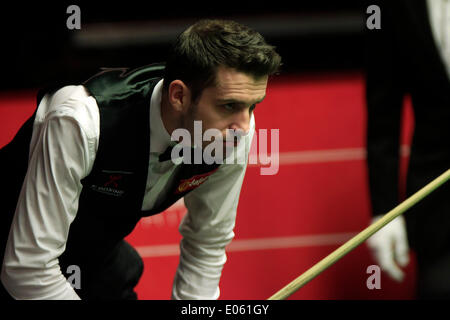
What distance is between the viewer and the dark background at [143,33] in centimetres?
308

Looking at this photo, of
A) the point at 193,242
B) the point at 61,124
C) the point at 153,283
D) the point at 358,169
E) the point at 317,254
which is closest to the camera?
the point at 61,124

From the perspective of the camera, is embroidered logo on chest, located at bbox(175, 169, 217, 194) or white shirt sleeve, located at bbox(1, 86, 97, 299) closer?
white shirt sleeve, located at bbox(1, 86, 97, 299)

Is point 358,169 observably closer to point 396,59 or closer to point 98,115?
point 396,59

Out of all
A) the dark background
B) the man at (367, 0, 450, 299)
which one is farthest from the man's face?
the dark background

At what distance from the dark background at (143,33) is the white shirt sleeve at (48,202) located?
173cm

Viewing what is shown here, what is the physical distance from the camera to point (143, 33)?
10.9ft

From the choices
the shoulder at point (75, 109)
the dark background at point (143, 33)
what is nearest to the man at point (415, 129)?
the shoulder at point (75, 109)

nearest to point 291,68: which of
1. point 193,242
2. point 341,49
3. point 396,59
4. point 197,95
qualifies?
point 341,49

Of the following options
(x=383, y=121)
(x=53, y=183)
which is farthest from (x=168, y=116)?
(x=383, y=121)

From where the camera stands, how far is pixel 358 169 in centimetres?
277

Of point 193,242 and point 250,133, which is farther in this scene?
point 193,242

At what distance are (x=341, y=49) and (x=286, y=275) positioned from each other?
51.4 inches

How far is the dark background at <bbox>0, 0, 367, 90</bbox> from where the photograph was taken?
3.08 meters

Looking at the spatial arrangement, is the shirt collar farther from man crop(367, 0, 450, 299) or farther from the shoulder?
man crop(367, 0, 450, 299)
